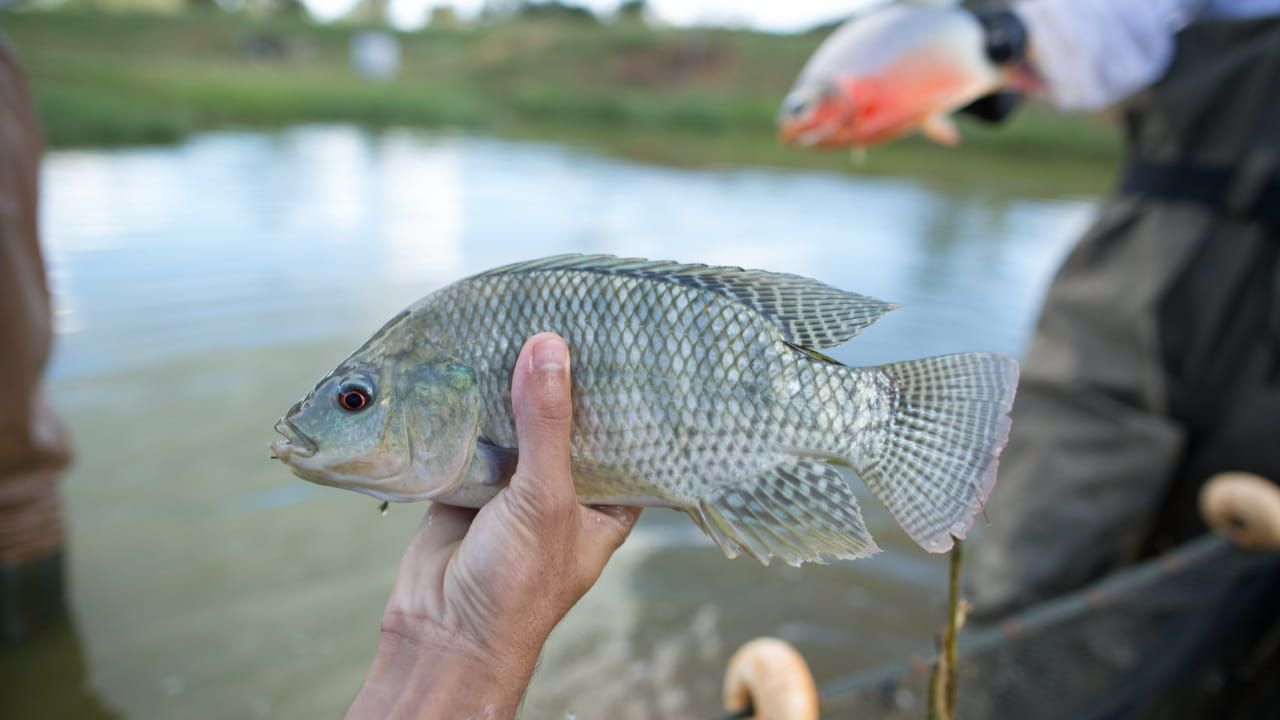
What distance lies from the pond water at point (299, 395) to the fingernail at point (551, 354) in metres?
2.65

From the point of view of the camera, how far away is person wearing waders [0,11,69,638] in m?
3.38

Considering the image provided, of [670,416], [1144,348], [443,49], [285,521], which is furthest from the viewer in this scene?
[443,49]

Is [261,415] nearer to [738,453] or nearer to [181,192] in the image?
[738,453]

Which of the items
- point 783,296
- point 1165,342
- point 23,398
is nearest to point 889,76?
point 783,296

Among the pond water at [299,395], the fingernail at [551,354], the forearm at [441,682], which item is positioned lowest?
the pond water at [299,395]

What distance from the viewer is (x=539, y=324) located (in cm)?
145

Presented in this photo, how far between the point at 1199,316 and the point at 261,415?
5704 millimetres

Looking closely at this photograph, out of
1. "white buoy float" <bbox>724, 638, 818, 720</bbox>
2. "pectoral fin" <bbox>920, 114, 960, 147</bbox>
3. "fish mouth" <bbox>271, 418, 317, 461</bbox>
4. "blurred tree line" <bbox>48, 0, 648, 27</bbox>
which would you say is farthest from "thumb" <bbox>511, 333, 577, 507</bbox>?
"blurred tree line" <bbox>48, 0, 648, 27</bbox>

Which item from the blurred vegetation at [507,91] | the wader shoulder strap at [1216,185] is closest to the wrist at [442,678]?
the wader shoulder strap at [1216,185]

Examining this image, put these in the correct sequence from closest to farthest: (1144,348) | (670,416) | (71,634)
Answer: (670,416)
(1144,348)
(71,634)

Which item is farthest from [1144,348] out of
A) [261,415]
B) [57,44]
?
[57,44]

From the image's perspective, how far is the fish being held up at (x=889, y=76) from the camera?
256 cm

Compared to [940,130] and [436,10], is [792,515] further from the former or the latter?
[436,10]

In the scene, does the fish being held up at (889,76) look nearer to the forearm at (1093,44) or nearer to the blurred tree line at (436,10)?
the forearm at (1093,44)
